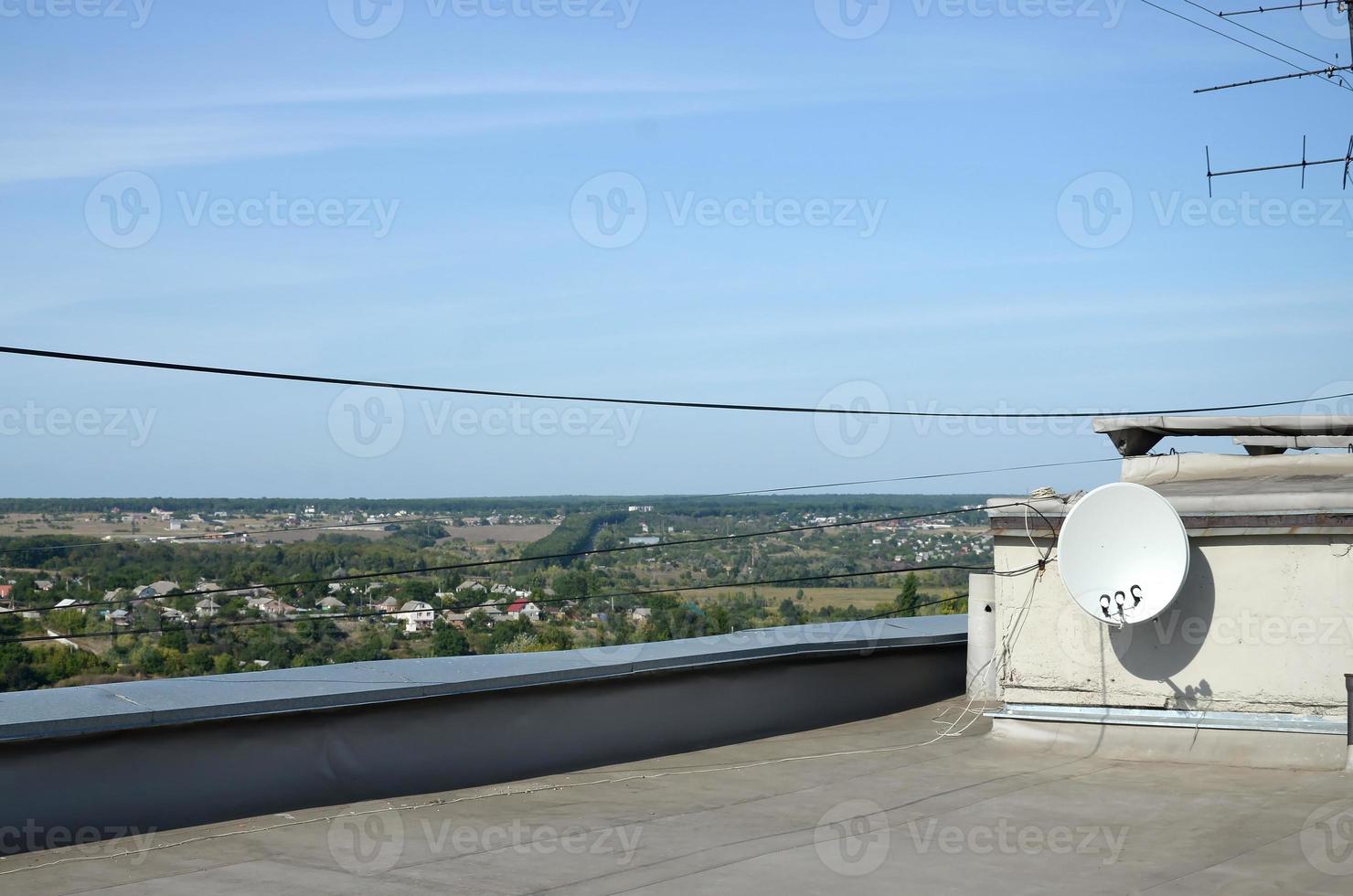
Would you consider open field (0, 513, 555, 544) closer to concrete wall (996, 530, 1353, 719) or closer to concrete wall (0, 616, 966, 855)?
concrete wall (0, 616, 966, 855)

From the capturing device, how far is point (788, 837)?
21.5 feet

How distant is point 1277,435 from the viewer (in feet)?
37.7

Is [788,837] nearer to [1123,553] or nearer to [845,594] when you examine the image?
[1123,553]

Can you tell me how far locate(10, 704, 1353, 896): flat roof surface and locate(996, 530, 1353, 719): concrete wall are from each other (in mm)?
619

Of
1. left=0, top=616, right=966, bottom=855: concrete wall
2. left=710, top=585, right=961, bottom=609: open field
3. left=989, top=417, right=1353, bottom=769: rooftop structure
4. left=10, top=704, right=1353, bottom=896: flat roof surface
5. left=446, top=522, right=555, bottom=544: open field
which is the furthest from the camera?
left=710, top=585, right=961, bottom=609: open field

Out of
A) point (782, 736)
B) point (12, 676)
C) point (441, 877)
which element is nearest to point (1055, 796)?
point (782, 736)

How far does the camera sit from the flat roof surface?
18.4 ft

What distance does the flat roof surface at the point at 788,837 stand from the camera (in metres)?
5.60

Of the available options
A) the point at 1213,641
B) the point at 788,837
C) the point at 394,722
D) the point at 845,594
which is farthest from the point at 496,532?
the point at 788,837

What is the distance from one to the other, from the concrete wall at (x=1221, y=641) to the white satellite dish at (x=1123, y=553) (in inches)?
19.2

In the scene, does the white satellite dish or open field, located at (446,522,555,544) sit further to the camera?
open field, located at (446,522,555,544)

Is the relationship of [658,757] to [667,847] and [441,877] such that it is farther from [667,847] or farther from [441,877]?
[441,877]

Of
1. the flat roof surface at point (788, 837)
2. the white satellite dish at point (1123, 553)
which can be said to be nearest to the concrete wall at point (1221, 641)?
the white satellite dish at point (1123, 553)

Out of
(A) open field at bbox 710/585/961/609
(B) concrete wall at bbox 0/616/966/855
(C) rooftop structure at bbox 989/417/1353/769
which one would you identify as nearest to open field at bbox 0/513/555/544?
(B) concrete wall at bbox 0/616/966/855
